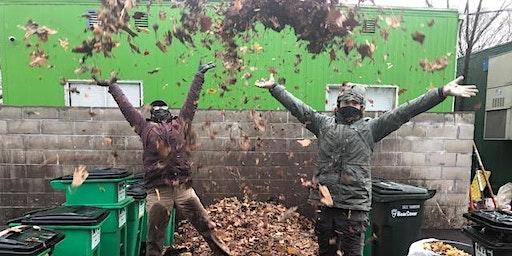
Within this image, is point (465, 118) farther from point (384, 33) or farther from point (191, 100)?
point (191, 100)

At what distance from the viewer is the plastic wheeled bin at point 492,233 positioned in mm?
2734

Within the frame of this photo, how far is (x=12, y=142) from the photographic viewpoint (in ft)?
17.0

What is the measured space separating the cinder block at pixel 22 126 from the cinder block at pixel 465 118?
19.5 feet

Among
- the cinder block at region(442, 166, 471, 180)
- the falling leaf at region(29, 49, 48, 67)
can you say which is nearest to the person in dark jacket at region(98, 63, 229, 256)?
the falling leaf at region(29, 49, 48, 67)

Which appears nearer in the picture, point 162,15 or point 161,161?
point 161,161

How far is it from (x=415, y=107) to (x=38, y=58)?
637 centimetres

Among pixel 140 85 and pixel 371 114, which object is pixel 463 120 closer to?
pixel 371 114

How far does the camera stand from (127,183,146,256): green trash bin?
4027 mm

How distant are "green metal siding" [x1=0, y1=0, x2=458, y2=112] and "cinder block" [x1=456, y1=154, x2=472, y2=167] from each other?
1.75 meters

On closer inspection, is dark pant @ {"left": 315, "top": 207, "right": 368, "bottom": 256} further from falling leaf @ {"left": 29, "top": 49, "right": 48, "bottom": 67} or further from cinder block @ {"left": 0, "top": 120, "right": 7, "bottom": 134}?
falling leaf @ {"left": 29, "top": 49, "right": 48, "bottom": 67}

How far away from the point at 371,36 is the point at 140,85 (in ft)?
13.1

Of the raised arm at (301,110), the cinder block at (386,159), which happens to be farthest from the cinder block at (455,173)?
the raised arm at (301,110)

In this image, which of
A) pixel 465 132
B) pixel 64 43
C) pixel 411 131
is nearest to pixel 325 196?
pixel 411 131

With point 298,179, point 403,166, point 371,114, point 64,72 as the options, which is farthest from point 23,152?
point 403,166
